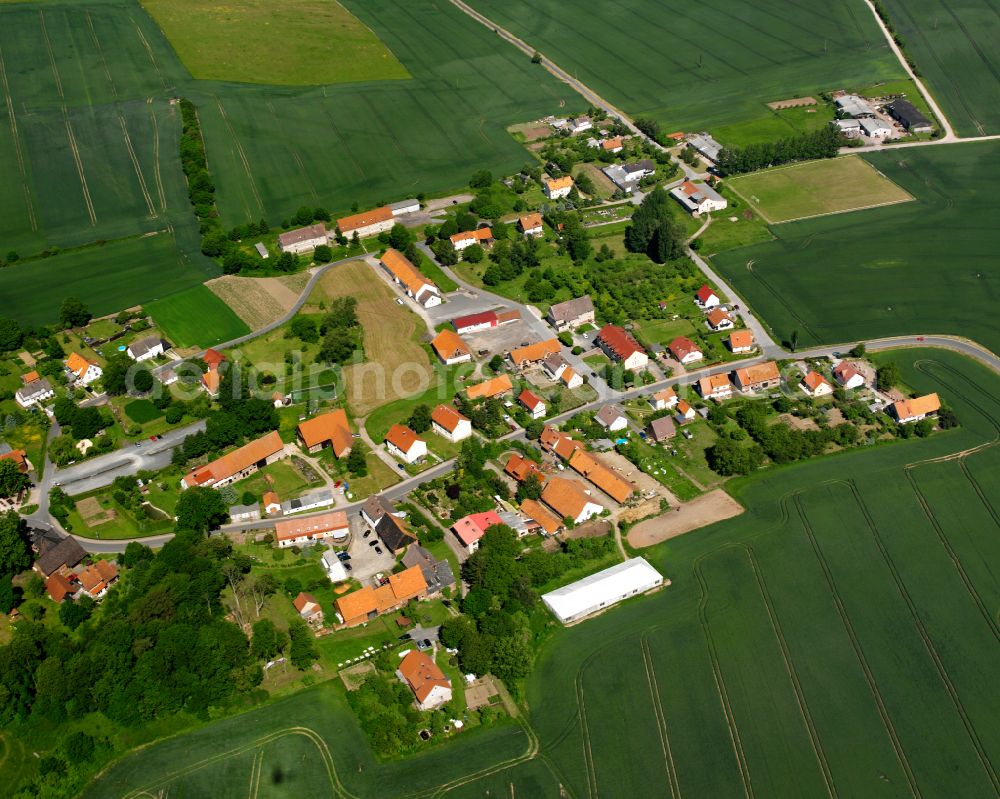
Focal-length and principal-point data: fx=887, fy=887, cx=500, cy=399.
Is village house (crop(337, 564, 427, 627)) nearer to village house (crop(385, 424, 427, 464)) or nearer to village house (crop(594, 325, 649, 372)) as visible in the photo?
village house (crop(385, 424, 427, 464))

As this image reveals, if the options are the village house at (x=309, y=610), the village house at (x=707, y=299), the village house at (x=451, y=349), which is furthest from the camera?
the village house at (x=707, y=299)

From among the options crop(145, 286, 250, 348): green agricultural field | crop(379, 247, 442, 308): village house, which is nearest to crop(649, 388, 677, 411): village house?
crop(379, 247, 442, 308): village house

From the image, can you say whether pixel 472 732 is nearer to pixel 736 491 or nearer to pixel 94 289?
pixel 736 491

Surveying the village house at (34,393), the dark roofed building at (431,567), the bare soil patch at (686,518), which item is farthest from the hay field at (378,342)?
the bare soil patch at (686,518)

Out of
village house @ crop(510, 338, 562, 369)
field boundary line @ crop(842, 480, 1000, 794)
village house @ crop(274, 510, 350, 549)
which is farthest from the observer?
village house @ crop(510, 338, 562, 369)

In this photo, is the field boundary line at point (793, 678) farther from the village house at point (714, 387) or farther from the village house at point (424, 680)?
the village house at point (424, 680)

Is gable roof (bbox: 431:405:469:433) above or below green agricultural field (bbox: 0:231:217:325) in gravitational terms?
above
